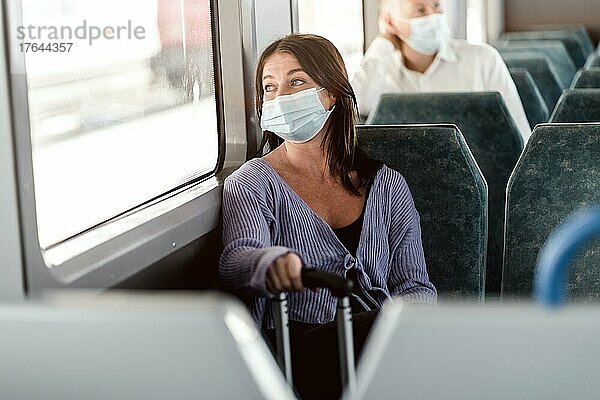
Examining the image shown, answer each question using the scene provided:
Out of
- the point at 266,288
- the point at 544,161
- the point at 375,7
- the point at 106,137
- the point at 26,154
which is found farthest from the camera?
the point at 375,7

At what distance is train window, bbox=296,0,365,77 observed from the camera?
439 cm

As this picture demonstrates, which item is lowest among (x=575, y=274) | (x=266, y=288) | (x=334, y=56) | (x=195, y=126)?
(x=575, y=274)

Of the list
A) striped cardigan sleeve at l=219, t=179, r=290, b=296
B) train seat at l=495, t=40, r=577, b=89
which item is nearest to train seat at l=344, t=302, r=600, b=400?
striped cardigan sleeve at l=219, t=179, r=290, b=296

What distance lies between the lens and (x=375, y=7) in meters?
5.18

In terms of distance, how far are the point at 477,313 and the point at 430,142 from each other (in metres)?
1.66

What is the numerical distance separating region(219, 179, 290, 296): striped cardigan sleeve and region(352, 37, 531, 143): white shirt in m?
1.86

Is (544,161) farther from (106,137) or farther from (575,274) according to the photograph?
(106,137)

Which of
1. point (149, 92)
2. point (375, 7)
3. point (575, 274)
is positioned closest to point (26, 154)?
point (149, 92)

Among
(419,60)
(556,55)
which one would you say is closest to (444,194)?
(419,60)

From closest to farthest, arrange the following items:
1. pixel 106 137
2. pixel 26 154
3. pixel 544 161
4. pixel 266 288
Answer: pixel 26 154 < pixel 266 288 < pixel 106 137 < pixel 544 161

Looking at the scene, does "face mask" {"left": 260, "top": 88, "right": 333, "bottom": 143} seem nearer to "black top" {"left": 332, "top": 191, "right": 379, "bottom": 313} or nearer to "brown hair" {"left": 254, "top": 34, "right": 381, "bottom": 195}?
"brown hair" {"left": 254, "top": 34, "right": 381, "bottom": 195}

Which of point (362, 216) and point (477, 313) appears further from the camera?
point (362, 216)

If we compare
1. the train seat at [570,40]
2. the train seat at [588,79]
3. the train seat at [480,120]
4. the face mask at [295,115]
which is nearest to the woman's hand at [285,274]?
the face mask at [295,115]

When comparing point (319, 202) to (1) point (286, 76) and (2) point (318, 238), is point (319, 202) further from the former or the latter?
(1) point (286, 76)
